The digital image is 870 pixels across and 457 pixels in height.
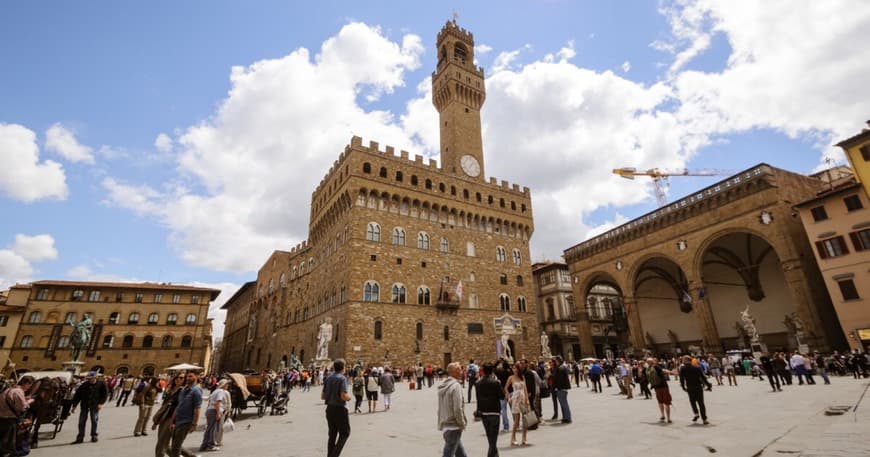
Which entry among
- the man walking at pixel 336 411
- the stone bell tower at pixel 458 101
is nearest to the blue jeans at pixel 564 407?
the man walking at pixel 336 411

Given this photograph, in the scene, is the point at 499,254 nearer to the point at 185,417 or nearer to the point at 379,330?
the point at 379,330

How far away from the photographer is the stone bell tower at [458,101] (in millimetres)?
36781

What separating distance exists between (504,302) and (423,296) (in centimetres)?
795

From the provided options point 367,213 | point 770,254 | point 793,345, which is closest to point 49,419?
point 367,213

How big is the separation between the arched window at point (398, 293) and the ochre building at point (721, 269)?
1507 cm

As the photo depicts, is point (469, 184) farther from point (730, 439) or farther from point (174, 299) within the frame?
point (174, 299)

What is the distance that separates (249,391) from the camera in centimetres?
1195

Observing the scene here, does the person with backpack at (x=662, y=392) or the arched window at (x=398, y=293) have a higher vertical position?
the arched window at (x=398, y=293)

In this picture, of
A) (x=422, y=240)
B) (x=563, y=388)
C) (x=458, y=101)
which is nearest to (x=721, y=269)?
(x=422, y=240)

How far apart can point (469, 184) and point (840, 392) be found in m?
27.4

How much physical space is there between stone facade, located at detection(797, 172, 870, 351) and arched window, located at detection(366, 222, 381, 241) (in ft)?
84.4

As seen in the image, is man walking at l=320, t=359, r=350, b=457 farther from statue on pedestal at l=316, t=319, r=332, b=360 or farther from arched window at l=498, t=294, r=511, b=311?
arched window at l=498, t=294, r=511, b=311

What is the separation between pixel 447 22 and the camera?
136 feet

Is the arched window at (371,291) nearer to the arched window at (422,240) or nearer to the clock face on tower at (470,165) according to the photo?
the arched window at (422,240)
